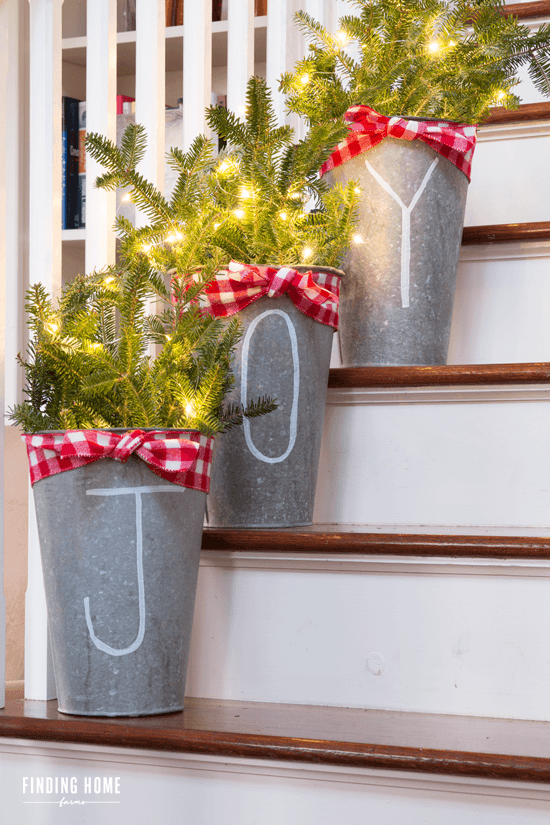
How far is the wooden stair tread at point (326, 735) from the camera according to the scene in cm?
75

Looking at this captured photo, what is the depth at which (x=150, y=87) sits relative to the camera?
1252mm

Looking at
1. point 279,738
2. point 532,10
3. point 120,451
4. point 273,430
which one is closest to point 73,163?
point 532,10

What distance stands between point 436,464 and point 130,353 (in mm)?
422

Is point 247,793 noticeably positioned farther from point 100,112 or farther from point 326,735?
point 100,112

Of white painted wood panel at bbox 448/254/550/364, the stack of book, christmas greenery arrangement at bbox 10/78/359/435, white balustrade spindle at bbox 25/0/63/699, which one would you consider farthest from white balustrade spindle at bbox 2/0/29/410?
white painted wood panel at bbox 448/254/550/364

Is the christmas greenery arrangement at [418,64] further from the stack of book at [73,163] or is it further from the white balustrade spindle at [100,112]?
the stack of book at [73,163]

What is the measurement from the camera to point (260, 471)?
108 cm

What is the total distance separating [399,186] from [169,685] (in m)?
0.72

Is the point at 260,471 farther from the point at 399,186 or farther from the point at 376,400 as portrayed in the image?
the point at 399,186

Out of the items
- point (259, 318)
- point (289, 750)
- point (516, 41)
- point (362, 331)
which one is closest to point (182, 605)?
point (289, 750)

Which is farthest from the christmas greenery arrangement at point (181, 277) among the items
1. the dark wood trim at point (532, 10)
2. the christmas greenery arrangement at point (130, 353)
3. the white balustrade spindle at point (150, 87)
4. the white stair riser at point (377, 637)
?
the dark wood trim at point (532, 10)

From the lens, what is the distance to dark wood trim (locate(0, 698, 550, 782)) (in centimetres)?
74

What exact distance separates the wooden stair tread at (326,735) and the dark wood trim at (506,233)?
2.31 feet

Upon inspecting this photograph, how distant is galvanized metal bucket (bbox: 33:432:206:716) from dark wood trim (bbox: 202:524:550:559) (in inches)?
4.4
